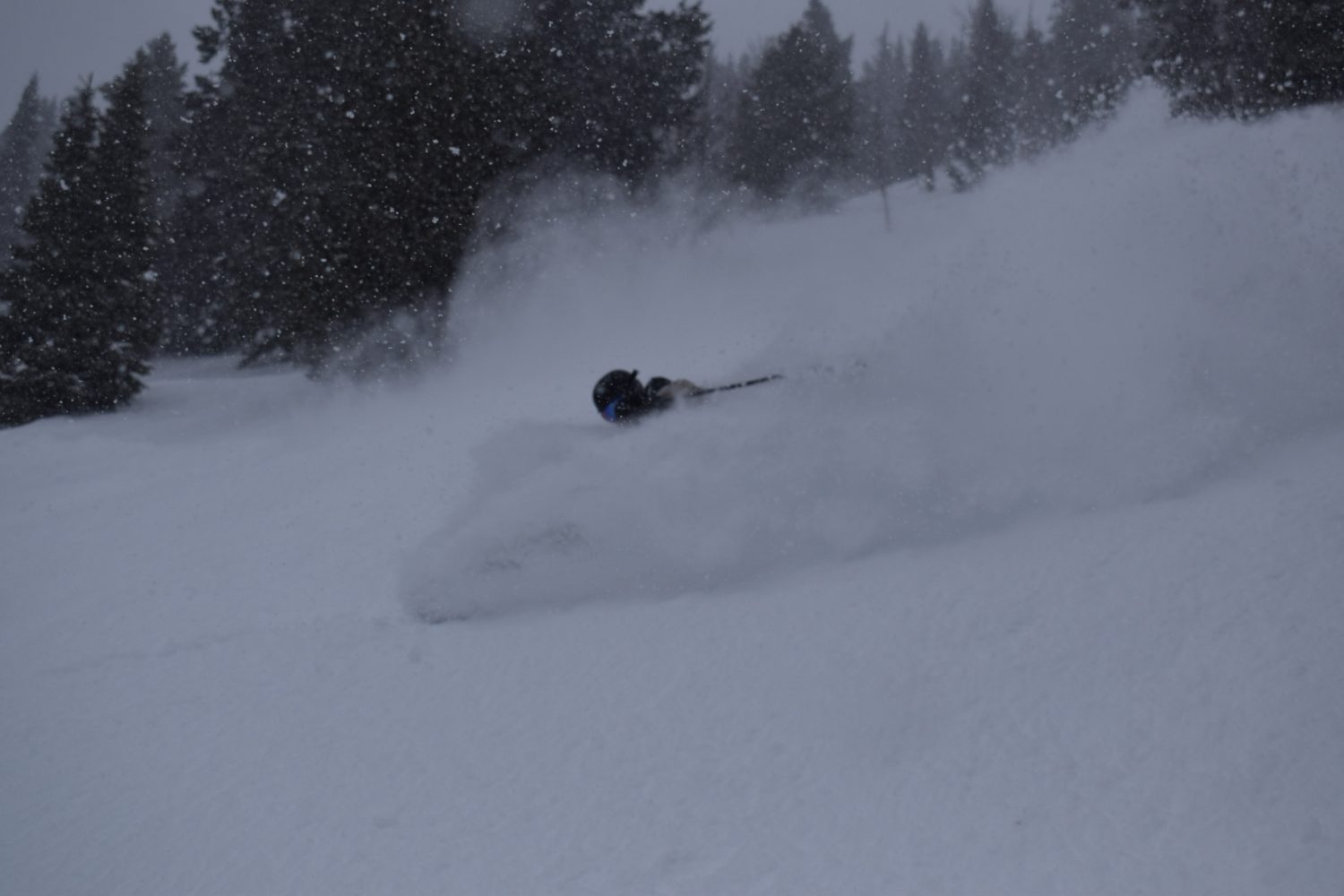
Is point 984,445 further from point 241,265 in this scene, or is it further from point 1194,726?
point 241,265

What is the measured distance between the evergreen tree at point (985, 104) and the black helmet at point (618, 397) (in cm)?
2918

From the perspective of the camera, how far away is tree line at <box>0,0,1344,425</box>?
15.5m

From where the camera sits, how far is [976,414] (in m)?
6.61

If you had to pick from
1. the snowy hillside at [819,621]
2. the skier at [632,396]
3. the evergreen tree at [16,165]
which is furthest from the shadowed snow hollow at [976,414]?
the evergreen tree at [16,165]

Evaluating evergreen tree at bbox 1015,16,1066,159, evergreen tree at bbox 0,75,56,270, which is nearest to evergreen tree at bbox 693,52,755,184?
evergreen tree at bbox 1015,16,1066,159

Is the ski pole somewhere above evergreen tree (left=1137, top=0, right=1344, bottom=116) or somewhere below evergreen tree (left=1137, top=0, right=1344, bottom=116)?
below

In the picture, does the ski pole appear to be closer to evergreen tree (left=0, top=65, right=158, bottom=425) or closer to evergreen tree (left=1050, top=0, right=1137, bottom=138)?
evergreen tree (left=0, top=65, right=158, bottom=425)

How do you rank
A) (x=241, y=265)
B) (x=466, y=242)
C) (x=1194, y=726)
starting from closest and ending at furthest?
1. (x=1194, y=726)
2. (x=466, y=242)
3. (x=241, y=265)

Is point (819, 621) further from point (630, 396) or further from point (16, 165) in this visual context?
point (16, 165)

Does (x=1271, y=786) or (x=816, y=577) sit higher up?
(x=816, y=577)

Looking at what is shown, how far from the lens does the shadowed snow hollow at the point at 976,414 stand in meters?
6.12

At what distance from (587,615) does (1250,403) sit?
18.4 feet

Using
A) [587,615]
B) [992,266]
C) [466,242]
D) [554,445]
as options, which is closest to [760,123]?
[466,242]

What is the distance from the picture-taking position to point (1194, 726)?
149 inches
